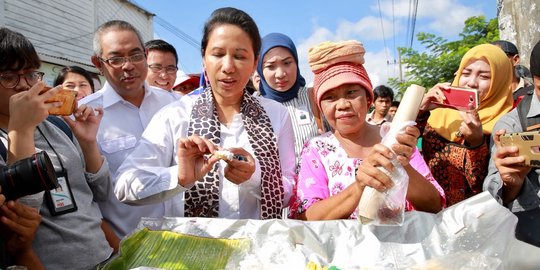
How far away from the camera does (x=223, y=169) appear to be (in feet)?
6.15

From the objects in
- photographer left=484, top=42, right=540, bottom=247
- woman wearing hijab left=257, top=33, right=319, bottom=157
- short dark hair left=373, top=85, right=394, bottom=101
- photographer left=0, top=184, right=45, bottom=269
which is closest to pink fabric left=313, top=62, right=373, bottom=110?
photographer left=484, top=42, right=540, bottom=247

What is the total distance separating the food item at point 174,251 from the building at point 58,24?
11.0m

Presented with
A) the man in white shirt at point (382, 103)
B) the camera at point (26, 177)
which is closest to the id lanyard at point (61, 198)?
the camera at point (26, 177)

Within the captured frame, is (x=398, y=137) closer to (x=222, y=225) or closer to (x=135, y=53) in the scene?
(x=222, y=225)


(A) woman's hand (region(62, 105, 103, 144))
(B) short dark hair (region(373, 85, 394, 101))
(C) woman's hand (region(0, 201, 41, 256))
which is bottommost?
(C) woman's hand (region(0, 201, 41, 256))

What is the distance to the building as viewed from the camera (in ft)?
38.3

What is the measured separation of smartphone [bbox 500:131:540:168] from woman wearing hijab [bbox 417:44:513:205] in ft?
2.25

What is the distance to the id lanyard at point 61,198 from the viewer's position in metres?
1.63

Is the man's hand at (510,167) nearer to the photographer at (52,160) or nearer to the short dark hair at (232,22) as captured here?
the short dark hair at (232,22)

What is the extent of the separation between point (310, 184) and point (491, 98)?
1505mm

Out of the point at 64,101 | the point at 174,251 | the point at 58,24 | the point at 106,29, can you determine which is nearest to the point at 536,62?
the point at 174,251

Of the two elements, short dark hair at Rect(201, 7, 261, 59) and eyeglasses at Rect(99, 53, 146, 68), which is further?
eyeglasses at Rect(99, 53, 146, 68)

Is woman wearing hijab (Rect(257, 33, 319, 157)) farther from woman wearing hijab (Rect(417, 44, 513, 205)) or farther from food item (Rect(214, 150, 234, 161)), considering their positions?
food item (Rect(214, 150, 234, 161))

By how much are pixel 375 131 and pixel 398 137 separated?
0.61m
